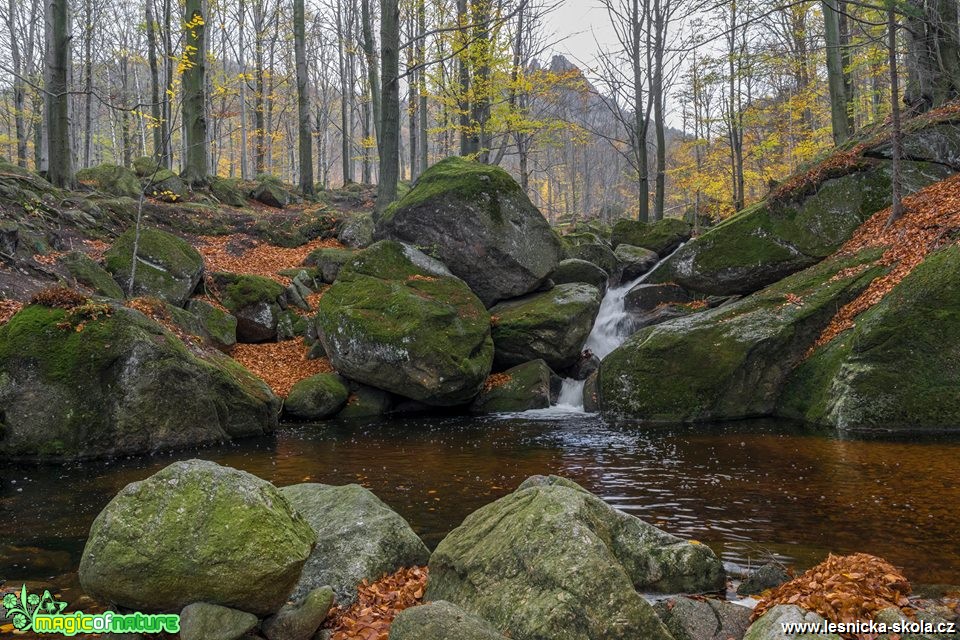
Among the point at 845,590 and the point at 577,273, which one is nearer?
the point at 845,590

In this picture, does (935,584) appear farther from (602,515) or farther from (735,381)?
(735,381)

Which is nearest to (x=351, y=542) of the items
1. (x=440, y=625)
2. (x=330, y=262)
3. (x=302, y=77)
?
(x=440, y=625)

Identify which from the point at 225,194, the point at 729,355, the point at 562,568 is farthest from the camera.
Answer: the point at 225,194

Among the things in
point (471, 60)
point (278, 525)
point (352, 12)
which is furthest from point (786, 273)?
point (352, 12)

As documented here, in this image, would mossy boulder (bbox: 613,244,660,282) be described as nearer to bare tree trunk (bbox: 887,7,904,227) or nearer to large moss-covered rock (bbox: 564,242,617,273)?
large moss-covered rock (bbox: 564,242,617,273)

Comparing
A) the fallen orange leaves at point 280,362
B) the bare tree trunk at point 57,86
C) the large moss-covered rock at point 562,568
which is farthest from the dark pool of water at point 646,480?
the bare tree trunk at point 57,86

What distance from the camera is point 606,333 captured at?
1565cm

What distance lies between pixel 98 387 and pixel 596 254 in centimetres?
1381

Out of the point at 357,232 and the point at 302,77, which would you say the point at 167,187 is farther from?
the point at 302,77

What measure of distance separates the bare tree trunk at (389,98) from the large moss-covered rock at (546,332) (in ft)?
21.2

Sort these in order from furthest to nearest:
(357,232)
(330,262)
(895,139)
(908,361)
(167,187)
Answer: (167,187)
(357,232)
(330,262)
(895,139)
(908,361)

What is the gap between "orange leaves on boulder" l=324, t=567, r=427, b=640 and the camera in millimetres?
4047

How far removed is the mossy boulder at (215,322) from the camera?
43.4 feet

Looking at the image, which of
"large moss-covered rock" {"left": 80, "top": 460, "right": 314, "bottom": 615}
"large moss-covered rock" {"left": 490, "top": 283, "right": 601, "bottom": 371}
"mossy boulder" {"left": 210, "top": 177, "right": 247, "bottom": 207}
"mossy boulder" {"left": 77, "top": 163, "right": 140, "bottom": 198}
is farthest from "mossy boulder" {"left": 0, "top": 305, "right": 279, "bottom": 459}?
"mossy boulder" {"left": 210, "top": 177, "right": 247, "bottom": 207}
